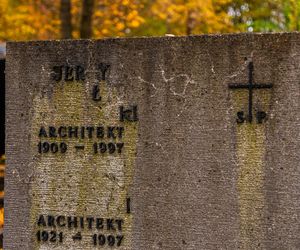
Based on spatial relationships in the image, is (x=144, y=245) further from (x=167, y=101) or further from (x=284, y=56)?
(x=284, y=56)

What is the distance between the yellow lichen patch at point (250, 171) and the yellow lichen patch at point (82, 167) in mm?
716

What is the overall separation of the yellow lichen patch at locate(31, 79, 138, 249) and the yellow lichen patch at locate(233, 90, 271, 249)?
716 millimetres

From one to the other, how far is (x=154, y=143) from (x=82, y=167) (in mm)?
547

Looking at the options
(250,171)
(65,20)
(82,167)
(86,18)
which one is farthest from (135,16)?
(250,171)

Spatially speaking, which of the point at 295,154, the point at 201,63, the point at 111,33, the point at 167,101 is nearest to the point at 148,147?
the point at 167,101

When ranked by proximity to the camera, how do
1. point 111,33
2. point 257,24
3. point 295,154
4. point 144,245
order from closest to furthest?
1. point 295,154
2. point 144,245
3. point 257,24
4. point 111,33

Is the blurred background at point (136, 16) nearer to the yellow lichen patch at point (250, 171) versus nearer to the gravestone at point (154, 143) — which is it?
Result: the gravestone at point (154, 143)

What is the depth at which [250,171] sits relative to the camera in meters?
4.66

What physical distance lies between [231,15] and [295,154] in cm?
1256

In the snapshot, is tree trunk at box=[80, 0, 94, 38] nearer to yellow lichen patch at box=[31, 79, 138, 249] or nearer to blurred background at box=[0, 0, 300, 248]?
blurred background at box=[0, 0, 300, 248]

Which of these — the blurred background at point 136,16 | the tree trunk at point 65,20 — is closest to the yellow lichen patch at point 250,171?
the tree trunk at point 65,20

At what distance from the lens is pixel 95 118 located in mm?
4973

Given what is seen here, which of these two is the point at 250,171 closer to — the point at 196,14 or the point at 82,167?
the point at 82,167

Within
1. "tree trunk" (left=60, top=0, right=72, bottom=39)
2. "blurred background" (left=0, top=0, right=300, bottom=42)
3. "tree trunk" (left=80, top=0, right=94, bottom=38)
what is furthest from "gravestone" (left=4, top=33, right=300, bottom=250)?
"blurred background" (left=0, top=0, right=300, bottom=42)
